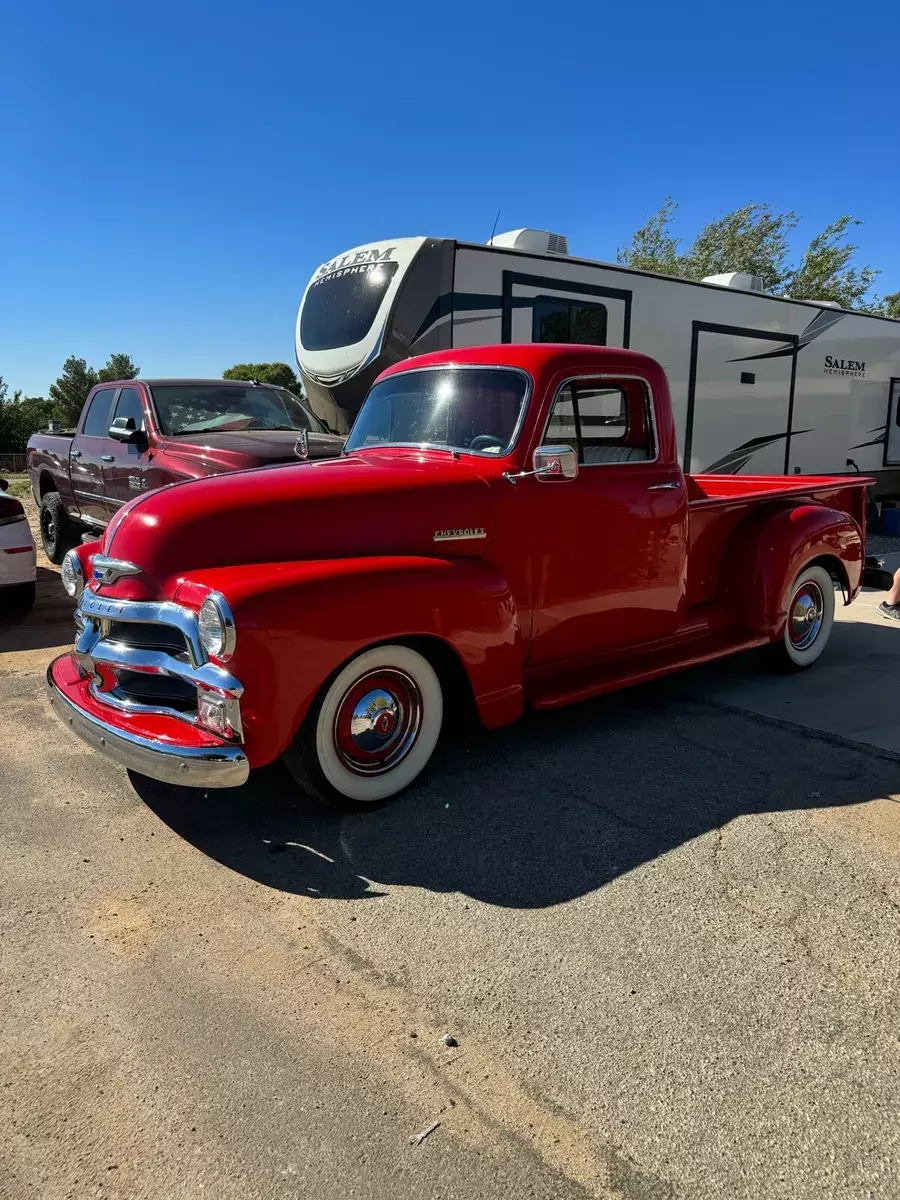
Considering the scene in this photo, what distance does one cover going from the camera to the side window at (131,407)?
7.25 metres

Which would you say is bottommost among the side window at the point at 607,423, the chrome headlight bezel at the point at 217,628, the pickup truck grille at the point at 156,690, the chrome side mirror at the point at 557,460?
the pickup truck grille at the point at 156,690

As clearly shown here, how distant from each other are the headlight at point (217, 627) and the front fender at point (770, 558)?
11.4ft

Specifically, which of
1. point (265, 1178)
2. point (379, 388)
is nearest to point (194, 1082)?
point (265, 1178)

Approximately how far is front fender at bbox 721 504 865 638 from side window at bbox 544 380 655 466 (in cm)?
113

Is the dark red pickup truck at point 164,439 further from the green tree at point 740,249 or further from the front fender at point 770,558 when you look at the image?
the green tree at point 740,249

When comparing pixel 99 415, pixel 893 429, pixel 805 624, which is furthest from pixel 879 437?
pixel 99 415

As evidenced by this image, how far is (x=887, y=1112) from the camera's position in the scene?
1.97 metres

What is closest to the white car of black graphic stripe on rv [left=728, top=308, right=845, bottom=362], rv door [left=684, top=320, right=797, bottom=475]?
rv door [left=684, top=320, right=797, bottom=475]

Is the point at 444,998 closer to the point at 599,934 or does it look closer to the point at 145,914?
the point at 599,934

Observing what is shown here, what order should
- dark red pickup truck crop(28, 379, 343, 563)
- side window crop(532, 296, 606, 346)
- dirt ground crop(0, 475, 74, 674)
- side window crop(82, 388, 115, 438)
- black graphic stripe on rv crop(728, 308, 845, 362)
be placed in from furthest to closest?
black graphic stripe on rv crop(728, 308, 845, 362) < side window crop(532, 296, 606, 346) < side window crop(82, 388, 115, 438) < dark red pickup truck crop(28, 379, 343, 563) < dirt ground crop(0, 475, 74, 674)

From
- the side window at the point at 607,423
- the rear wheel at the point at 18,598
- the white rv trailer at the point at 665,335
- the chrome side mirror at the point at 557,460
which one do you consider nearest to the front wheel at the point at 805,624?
the side window at the point at 607,423

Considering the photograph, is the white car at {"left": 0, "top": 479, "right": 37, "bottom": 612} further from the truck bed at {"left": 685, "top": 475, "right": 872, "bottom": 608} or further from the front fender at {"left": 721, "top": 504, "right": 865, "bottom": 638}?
the front fender at {"left": 721, "top": 504, "right": 865, "bottom": 638}

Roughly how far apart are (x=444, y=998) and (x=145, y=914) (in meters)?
1.14

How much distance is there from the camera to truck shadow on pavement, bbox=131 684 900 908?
3062mm
